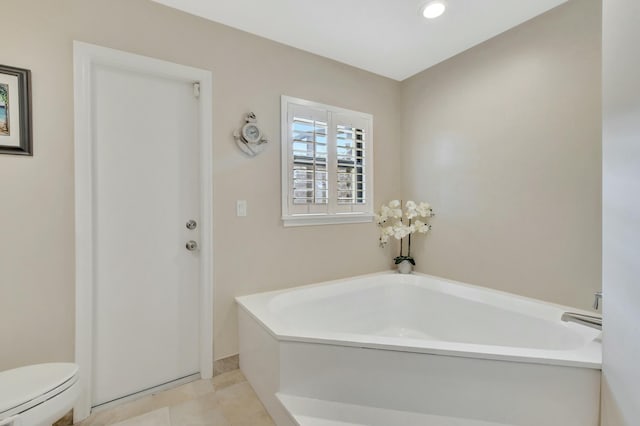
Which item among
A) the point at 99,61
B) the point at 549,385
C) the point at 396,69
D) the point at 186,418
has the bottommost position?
the point at 186,418

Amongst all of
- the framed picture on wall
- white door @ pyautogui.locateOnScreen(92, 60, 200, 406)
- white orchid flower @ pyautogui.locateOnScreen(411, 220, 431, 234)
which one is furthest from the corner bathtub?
the framed picture on wall

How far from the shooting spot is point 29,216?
141 centimetres

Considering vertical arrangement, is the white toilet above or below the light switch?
below

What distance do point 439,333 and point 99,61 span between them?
2.90 m

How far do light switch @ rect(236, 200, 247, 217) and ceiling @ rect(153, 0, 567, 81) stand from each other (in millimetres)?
1243

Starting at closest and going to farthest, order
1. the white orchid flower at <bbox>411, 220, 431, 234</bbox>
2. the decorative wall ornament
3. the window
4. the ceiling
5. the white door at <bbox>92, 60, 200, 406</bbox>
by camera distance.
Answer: the white door at <bbox>92, 60, 200, 406</bbox>, the ceiling, the decorative wall ornament, the window, the white orchid flower at <bbox>411, 220, 431, 234</bbox>

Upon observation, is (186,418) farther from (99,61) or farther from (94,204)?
(99,61)

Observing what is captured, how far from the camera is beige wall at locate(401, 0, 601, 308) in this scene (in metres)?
1.69

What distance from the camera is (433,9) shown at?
1.76 m

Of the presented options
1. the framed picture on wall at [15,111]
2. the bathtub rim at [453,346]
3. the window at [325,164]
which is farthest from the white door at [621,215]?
the framed picture on wall at [15,111]

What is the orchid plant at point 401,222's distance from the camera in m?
2.57

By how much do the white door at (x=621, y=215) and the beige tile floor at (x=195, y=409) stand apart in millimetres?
1527

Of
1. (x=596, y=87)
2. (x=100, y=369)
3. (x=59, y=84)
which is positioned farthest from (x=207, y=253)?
(x=596, y=87)

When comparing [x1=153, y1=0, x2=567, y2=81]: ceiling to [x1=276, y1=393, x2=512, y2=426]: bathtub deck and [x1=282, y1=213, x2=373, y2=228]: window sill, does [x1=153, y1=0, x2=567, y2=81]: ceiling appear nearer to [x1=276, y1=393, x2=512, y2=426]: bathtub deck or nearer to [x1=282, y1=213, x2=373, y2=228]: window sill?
[x1=282, y1=213, x2=373, y2=228]: window sill
